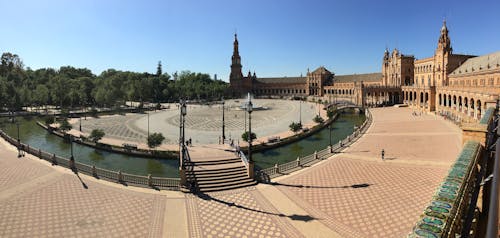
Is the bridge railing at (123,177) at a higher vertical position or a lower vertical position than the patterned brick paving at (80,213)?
higher

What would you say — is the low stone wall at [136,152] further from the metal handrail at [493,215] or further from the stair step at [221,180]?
the metal handrail at [493,215]

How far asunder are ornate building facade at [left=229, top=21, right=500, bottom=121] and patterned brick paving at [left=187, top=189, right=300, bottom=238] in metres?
21.8

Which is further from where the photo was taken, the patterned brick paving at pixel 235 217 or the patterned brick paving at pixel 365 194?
the patterned brick paving at pixel 365 194

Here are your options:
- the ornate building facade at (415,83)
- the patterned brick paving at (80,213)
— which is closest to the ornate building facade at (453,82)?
the ornate building facade at (415,83)

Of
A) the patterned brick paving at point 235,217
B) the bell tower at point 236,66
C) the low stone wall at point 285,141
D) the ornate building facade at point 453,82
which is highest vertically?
the bell tower at point 236,66

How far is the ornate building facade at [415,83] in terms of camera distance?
46653 mm

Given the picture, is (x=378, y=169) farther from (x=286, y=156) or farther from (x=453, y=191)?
(x=453, y=191)

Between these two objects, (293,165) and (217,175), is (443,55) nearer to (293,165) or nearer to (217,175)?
(293,165)

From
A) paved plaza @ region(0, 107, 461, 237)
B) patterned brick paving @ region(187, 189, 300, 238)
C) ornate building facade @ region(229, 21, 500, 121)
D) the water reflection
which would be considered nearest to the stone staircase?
paved plaza @ region(0, 107, 461, 237)

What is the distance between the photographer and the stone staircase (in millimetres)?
20266

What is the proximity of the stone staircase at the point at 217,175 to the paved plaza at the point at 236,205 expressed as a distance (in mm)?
949

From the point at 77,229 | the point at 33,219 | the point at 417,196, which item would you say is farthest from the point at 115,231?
the point at 417,196

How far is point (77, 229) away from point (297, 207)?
11231mm

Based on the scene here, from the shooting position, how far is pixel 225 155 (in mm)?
25078
